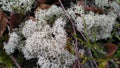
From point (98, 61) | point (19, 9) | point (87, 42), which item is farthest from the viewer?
point (19, 9)

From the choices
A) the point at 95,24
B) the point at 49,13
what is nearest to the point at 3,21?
the point at 49,13

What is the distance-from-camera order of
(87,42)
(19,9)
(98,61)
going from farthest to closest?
(19,9), (87,42), (98,61)

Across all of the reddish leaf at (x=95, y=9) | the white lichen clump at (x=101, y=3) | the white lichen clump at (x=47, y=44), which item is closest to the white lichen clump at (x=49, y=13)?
the white lichen clump at (x=47, y=44)

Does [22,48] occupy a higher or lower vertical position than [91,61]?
higher

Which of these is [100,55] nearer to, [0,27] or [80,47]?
[80,47]

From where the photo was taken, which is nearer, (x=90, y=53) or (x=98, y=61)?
(x=98, y=61)

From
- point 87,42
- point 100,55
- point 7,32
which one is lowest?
point 100,55

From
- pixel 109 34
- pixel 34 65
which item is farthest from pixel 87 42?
pixel 34 65
